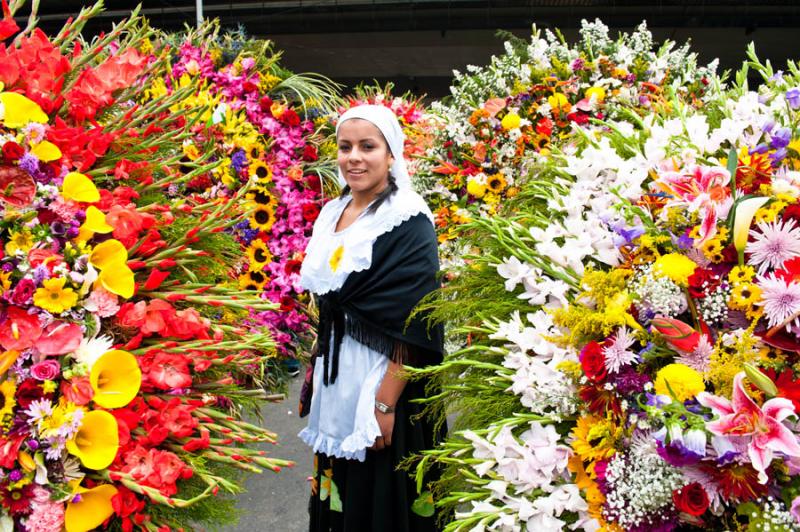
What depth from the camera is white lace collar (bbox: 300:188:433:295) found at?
2.17m

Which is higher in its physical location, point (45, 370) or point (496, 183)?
point (496, 183)

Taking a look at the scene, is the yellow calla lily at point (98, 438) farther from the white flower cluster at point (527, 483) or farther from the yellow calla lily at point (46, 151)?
the white flower cluster at point (527, 483)

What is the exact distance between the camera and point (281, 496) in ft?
10.7

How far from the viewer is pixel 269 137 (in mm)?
3482

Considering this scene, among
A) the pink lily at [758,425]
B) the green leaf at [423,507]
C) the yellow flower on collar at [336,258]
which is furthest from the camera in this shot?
the yellow flower on collar at [336,258]

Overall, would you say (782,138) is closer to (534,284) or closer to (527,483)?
(534,284)

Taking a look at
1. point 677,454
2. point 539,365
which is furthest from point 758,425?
point 539,365

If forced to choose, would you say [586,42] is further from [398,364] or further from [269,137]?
[398,364]

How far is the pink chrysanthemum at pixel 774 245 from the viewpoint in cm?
98

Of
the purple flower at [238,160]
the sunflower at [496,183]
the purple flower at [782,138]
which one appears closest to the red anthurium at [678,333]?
the purple flower at [782,138]

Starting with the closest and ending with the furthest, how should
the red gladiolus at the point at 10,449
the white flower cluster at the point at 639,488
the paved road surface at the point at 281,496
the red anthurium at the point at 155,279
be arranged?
the white flower cluster at the point at 639,488, the red gladiolus at the point at 10,449, the red anthurium at the point at 155,279, the paved road surface at the point at 281,496

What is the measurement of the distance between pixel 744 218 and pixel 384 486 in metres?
1.54

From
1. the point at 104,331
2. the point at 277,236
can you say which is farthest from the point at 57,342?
the point at 277,236

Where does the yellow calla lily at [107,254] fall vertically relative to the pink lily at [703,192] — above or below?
below
